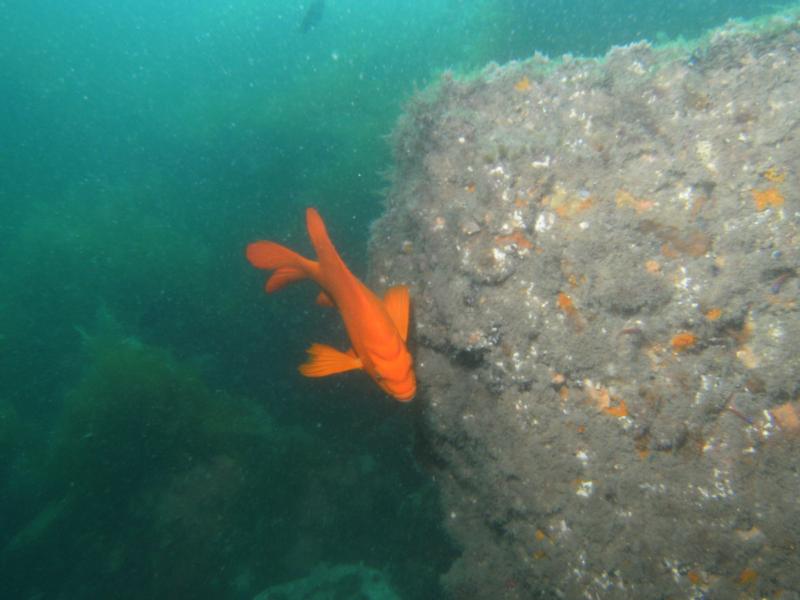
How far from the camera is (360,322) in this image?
325cm

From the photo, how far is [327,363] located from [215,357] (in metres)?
5.84

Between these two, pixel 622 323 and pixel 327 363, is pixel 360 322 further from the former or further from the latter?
pixel 622 323

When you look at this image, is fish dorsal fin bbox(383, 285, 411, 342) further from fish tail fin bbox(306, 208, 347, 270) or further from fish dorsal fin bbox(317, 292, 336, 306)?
fish dorsal fin bbox(317, 292, 336, 306)

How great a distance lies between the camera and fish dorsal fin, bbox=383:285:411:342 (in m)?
3.40

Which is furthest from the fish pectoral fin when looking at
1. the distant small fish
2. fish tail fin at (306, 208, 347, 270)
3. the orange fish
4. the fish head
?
the distant small fish

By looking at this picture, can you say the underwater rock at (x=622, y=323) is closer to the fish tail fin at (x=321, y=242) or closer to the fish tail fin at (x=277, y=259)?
the fish tail fin at (x=321, y=242)

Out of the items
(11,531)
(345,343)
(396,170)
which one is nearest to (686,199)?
(396,170)

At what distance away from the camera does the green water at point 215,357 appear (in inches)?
271

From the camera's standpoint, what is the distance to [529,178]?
10.8ft

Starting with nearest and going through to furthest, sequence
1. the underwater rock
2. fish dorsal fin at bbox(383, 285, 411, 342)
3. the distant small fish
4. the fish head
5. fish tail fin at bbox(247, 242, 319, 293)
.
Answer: the underwater rock < the fish head < fish dorsal fin at bbox(383, 285, 411, 342) < fish tail fin at bbox(247, 242, 319, 293) < the distant small fish

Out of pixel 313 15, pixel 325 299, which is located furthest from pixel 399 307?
pixel 313 15

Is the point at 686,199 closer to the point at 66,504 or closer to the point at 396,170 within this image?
the point at 396,170

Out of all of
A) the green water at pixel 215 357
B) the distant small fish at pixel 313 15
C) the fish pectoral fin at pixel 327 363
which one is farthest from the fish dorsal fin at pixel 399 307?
the distant small fish at pixel 313 15

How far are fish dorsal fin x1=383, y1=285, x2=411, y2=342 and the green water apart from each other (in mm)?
903
